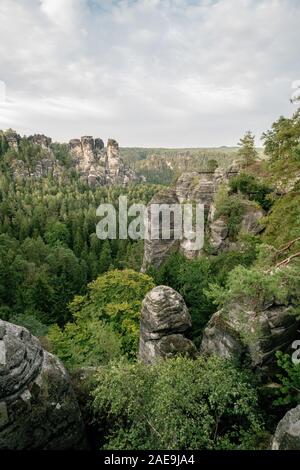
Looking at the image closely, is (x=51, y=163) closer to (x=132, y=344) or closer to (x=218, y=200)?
(x=218, y=200)

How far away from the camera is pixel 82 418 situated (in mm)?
12305

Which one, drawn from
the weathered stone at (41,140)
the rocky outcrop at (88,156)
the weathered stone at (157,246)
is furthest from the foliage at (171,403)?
the weathered stone at (41,140)

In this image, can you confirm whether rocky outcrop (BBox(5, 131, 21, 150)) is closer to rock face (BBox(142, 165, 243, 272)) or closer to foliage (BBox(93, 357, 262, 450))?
rock face (BBox(142, 165, 243, 272))

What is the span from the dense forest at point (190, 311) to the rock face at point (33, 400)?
0.95 metres

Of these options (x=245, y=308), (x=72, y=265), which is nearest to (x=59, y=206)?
(x=72, y=265)

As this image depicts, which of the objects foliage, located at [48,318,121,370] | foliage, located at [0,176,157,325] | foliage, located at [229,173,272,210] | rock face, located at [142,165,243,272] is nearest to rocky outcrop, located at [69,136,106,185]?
foliage, located at [0,176,157,325]

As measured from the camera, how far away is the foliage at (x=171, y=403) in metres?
9.09

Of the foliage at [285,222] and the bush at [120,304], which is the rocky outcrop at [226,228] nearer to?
the bush at [120,304]

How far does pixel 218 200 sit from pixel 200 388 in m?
29.4

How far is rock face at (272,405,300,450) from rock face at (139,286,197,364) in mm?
8945

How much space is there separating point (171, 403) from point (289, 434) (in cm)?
312

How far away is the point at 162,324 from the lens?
18.0 meters

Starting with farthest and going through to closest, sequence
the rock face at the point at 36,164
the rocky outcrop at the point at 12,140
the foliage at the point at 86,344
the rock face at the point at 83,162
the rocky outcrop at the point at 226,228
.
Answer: the rocky outcrop at the point at 12,140, the rock face at the point at 83,162, the rock face at the point at 36,164, the rocky outcrop at the point at 226,228, the foliage at the point at 86,344
